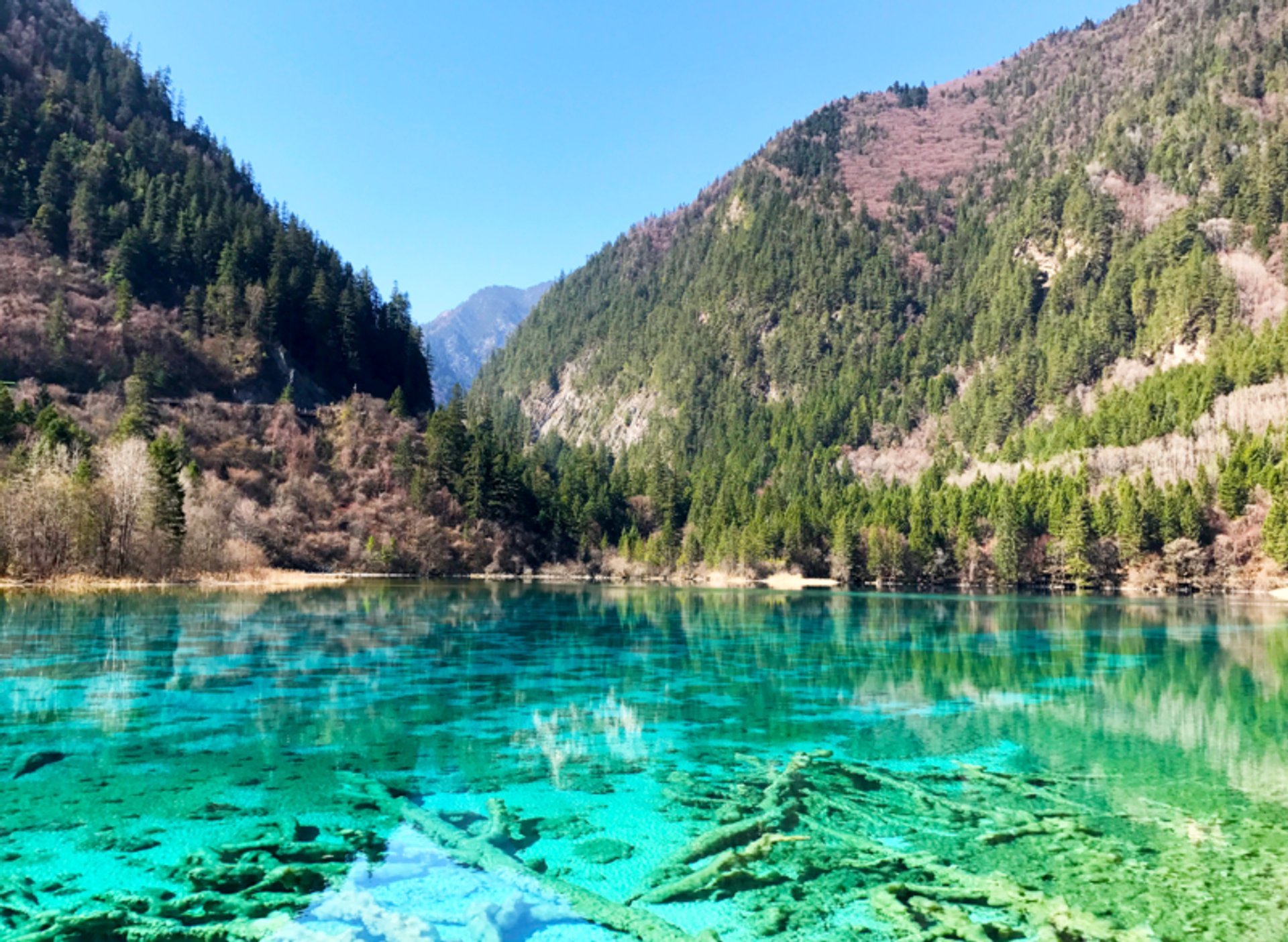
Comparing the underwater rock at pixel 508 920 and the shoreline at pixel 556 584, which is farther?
the shoreline at pixel 556 584

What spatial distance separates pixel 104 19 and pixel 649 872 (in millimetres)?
237018

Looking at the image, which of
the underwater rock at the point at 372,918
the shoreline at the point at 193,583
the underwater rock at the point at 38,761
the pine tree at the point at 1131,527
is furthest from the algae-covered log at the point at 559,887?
the pine tree at the point at 1131,527

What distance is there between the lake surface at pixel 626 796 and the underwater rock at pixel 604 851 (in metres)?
0.04

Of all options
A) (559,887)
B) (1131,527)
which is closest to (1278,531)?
(1131,527)

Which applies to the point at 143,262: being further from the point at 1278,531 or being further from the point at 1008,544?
the point at 1278,531

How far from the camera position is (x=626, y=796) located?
14727 millimetres

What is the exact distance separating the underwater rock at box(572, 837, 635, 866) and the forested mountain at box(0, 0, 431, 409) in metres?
119

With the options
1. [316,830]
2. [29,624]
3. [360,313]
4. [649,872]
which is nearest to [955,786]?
[649,872]

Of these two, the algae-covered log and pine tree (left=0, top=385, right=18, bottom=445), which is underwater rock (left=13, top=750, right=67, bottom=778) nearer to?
the algae-covered log

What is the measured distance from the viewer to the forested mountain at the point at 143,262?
376 ft

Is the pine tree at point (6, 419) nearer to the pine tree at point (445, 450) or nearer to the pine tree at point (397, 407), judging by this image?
the pine tree at point (445, 450)

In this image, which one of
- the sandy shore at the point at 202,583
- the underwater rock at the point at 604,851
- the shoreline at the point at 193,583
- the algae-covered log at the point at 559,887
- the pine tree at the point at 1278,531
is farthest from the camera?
the pine tree at the point at 1278,531

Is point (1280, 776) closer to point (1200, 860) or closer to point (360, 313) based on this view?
point (1200, 860)

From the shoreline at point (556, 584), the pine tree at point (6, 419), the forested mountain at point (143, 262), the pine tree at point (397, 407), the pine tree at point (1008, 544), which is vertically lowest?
the shoreline at point (556, 584)
